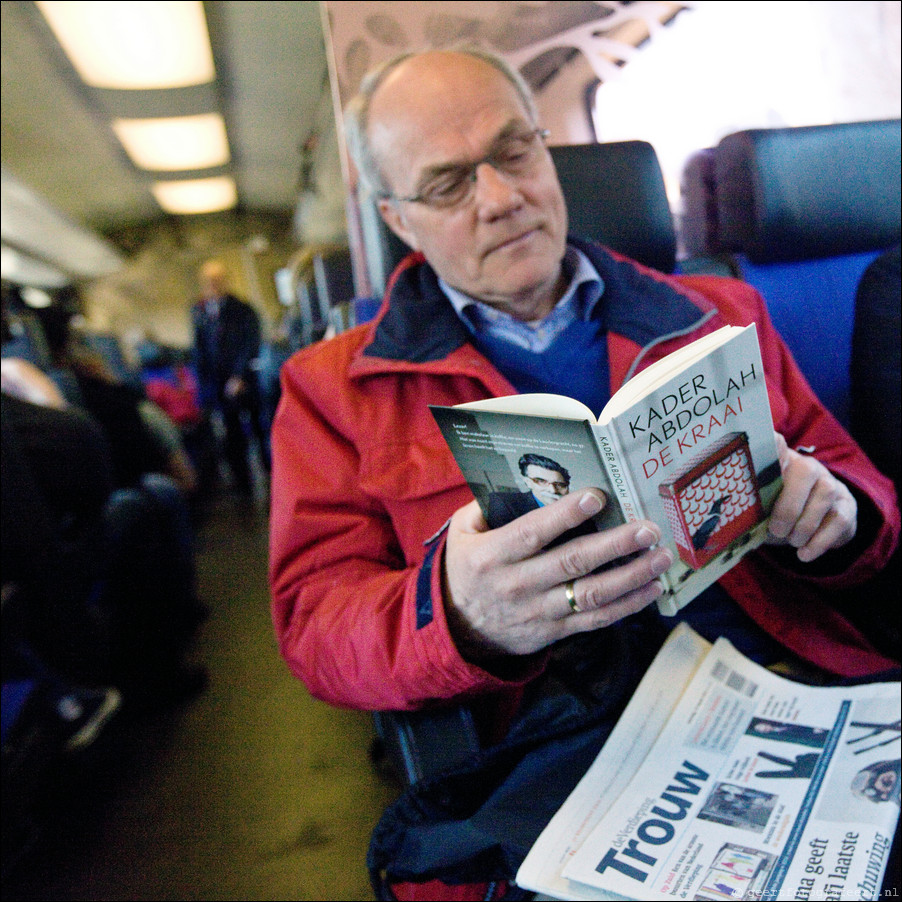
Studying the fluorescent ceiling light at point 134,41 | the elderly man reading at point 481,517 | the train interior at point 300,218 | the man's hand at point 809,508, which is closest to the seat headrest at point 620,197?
the train interior at point 300,218

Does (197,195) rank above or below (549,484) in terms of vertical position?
above

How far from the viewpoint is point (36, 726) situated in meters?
1.06

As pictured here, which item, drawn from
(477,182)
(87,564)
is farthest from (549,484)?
(87,564)

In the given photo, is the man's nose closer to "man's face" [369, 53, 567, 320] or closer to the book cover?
"man's face" [369, 53, 567, 320]

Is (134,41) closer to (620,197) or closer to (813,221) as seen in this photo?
(620,197)

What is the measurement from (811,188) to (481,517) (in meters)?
1.04

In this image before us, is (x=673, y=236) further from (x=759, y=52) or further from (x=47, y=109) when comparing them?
(x=47, y=109)

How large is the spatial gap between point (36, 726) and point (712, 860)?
3.24 ft

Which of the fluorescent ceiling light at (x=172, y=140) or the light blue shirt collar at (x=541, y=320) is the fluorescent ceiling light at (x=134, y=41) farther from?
the light blue shirt collar at (x=541, y=320)

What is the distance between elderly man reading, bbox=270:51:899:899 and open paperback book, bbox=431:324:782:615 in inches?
1.2

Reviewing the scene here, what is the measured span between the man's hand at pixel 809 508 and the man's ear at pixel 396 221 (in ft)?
2.25

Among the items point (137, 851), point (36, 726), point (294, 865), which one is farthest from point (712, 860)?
point (36, 726)

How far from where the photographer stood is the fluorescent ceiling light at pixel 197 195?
5.16ft

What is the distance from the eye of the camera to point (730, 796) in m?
0.70
